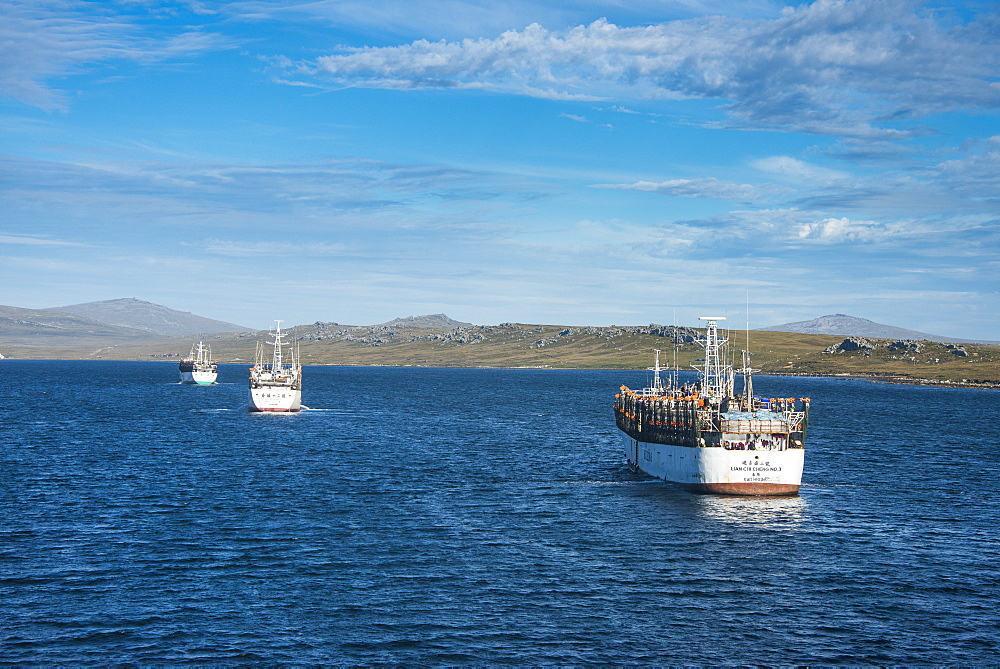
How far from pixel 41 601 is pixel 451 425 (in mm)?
123867

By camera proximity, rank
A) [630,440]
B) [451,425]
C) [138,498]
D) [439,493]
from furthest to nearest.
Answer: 1. [451,425]
2. [630,440]
3. [439,493]
4. [138,498]

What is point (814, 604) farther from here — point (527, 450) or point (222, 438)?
point (222, 438)

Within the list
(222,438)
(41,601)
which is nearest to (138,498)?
(41,601)

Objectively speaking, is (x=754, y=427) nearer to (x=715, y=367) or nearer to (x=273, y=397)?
(x=715, y=367)

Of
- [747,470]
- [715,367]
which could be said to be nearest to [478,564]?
[747,470]

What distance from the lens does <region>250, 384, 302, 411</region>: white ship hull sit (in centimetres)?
19600

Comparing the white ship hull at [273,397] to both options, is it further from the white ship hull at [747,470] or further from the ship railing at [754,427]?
the ship railing at [754,427]

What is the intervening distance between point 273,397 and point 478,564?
14190 centimetres

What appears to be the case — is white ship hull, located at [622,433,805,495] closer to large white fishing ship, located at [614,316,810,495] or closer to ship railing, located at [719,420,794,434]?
large white fishing ship, located at [614,316,810,495]

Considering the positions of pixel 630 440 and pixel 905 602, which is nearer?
pixel 905 602

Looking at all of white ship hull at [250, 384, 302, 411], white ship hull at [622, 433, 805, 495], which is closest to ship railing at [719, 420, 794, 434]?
white ship hull at [622, 433, 805, 495]

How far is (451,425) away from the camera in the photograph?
576ft

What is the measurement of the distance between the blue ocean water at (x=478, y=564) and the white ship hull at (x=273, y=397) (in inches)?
3051

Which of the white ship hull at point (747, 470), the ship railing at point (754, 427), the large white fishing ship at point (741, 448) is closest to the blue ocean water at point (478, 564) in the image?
the white ship hull at point (747, 470)
